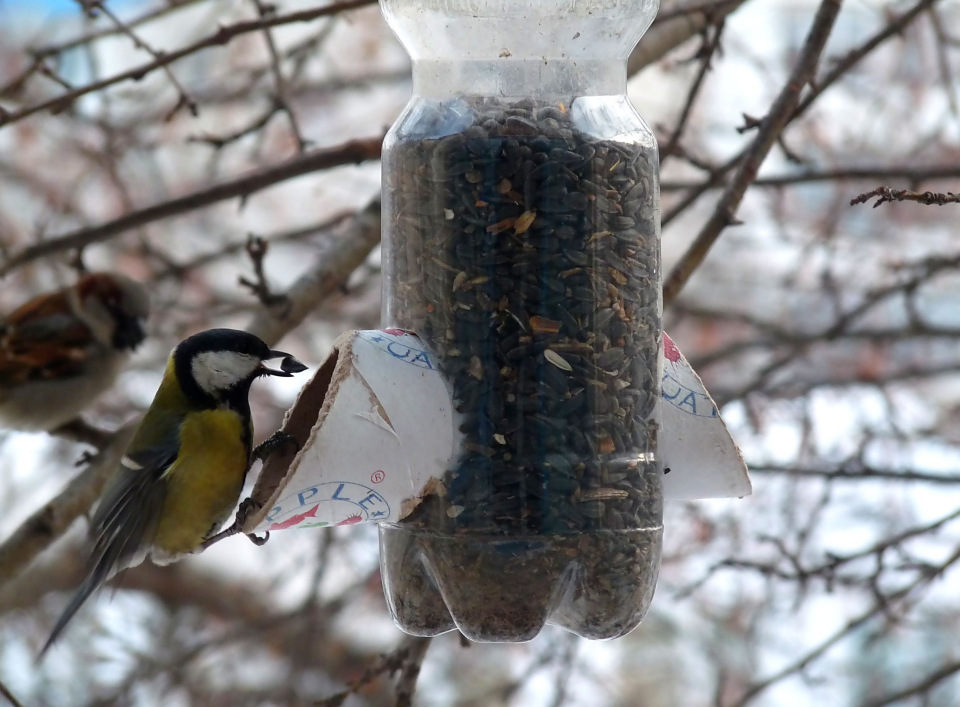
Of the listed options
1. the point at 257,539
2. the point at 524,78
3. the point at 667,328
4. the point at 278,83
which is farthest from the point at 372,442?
the point at 667,328

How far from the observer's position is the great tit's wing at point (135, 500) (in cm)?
279

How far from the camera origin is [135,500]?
2.89 metres

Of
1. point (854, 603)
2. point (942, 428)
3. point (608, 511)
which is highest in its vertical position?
point (608, 511)

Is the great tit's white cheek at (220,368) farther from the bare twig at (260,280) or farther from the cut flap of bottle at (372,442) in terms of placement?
the cut flap of bottle at (372,442)

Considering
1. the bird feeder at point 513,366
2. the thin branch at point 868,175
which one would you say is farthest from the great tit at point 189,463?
the thin branch at point 868,175

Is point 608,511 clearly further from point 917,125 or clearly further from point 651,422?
point 917,125

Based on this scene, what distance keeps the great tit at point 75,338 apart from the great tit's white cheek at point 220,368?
1843 millimetres

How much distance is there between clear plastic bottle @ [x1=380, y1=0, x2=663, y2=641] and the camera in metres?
2.07

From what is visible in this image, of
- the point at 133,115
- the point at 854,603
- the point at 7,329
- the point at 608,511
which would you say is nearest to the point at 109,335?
the point at 7,329

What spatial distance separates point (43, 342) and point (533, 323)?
11.1 feet

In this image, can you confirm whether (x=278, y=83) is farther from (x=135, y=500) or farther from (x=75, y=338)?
(x=75, y=338)

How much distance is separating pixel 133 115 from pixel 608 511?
4731 millimetres

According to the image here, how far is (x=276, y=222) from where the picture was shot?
765 cm

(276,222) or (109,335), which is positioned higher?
(109,335)
